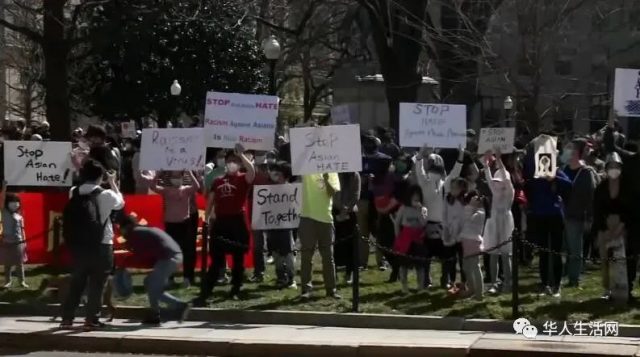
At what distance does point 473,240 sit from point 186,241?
3.78 m

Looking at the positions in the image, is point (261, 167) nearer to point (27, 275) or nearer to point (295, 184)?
point (295, 184)

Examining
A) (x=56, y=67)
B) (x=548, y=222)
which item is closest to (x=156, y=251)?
(x=548, y=222)

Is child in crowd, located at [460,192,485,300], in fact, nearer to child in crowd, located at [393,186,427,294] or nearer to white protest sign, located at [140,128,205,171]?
child in crowd, located at [393,186,427,294]

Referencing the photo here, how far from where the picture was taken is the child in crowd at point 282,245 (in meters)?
14.0

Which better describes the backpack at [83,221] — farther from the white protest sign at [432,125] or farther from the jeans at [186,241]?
the white protest sign at [432,125]

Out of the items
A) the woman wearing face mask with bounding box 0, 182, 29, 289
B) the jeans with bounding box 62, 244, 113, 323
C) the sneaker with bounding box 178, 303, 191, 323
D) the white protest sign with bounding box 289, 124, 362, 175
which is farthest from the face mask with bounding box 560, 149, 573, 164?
the woman wearing face mask with bounding box 0, 182, 29, 289

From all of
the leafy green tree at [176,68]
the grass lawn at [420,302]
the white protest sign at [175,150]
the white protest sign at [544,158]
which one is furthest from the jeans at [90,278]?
the leafy green tree at [176,68]

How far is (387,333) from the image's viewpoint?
457 inches

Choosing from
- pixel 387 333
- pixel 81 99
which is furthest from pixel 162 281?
pixel 81 99

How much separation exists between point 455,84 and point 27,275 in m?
18.3

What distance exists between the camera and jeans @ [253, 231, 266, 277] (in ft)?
47.8

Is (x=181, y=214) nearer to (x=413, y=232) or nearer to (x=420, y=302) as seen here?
(x=413, y=232)

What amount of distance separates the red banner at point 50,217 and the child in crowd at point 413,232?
105 inches

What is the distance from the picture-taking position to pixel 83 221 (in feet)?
37.1
